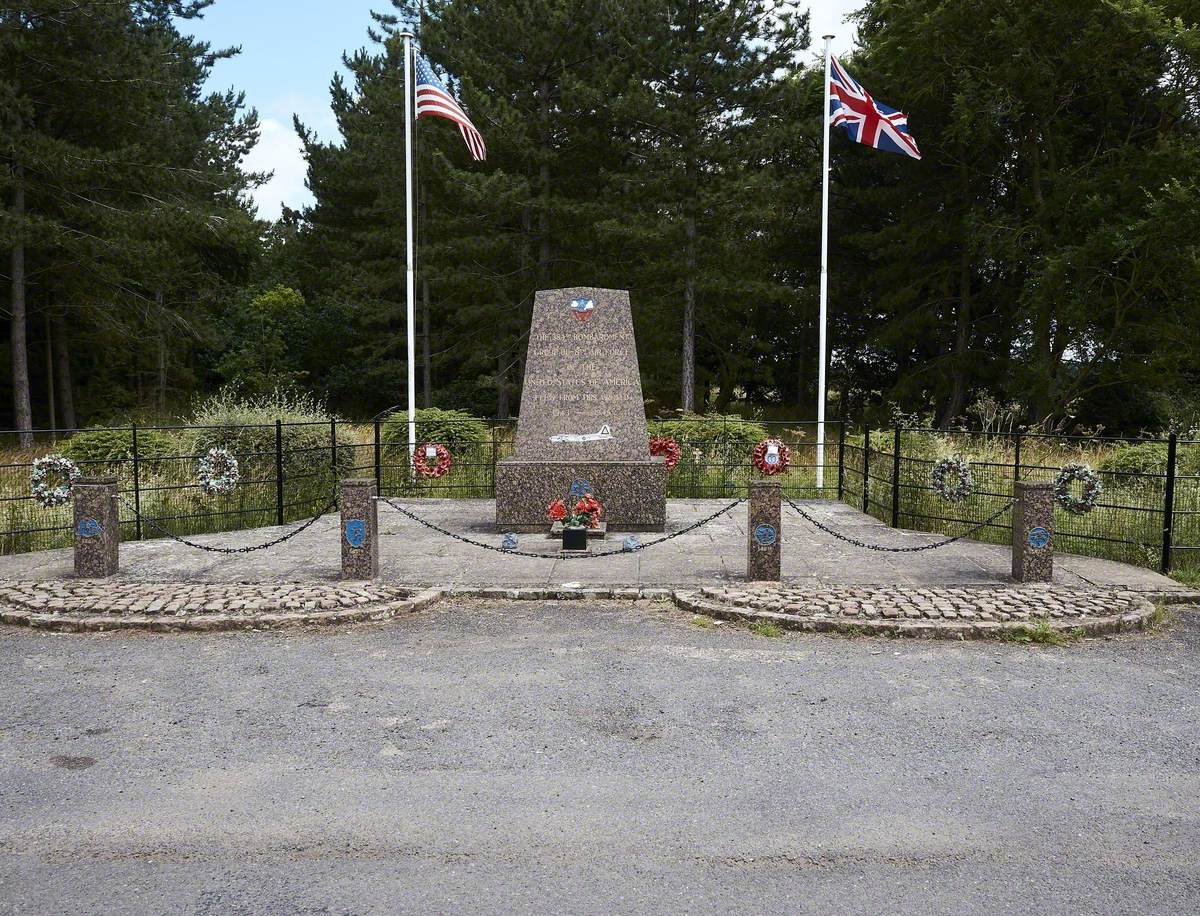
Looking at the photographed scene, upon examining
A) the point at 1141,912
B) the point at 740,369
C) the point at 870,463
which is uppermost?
the point at 740,369

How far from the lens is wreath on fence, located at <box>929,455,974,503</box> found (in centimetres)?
1214

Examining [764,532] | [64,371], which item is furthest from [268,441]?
[64,371]

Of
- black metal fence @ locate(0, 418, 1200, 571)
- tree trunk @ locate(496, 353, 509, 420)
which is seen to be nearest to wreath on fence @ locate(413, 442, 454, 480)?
black metal fence @ locate(0, 418, 1200, 571)

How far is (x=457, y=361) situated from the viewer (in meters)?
41.3

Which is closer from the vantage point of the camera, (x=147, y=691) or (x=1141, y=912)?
(x=1141, y=912)

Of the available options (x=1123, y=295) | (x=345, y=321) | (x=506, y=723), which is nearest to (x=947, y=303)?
(x=1123, y=295)

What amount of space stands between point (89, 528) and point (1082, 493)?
36.4 feet

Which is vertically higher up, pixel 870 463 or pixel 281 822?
pixel 870 463

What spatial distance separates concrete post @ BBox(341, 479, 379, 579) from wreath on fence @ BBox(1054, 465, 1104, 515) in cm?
777

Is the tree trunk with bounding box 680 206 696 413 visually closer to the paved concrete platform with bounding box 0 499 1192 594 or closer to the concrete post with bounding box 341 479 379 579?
the paved concrete platform with bounding box 0 499 1192 594

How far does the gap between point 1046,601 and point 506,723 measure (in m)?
5.37

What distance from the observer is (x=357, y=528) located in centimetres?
905

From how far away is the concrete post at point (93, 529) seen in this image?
30.2 feet

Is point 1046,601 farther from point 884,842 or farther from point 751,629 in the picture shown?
point 884,842
